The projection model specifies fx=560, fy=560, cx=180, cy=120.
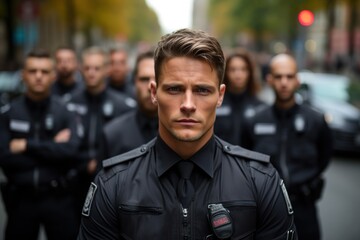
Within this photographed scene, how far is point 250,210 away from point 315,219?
2323mm

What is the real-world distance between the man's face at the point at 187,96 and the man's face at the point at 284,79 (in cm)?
258

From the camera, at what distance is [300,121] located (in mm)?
4727

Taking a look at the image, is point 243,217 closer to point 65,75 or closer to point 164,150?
point 164,150

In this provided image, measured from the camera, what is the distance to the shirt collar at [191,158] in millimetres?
2357

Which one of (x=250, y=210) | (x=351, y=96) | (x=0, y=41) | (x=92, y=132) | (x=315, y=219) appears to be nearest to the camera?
(x=250, y=210)

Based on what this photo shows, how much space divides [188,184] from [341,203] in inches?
255

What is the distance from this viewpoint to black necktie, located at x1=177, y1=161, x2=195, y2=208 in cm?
231

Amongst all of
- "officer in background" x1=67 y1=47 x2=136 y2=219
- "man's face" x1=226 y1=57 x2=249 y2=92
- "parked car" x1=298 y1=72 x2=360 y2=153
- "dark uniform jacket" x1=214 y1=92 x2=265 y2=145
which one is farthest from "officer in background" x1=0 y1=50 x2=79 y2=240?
"parked car" x1=298 y1=72 x2=360 y2=153

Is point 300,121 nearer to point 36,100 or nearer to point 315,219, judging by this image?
point 315,219

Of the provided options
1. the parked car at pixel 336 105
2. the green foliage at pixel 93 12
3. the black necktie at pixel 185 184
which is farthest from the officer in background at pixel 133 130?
the green foliage at pixel 93 12

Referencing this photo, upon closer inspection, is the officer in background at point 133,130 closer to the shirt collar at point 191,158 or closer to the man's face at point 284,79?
the man's face at point 284,79

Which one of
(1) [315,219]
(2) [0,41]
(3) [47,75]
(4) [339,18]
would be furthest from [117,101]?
(4) [339,18]

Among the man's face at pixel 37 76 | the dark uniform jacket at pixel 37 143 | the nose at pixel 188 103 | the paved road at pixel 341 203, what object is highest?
the nose at pixel 188 103

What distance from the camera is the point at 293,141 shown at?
15.4 feet
